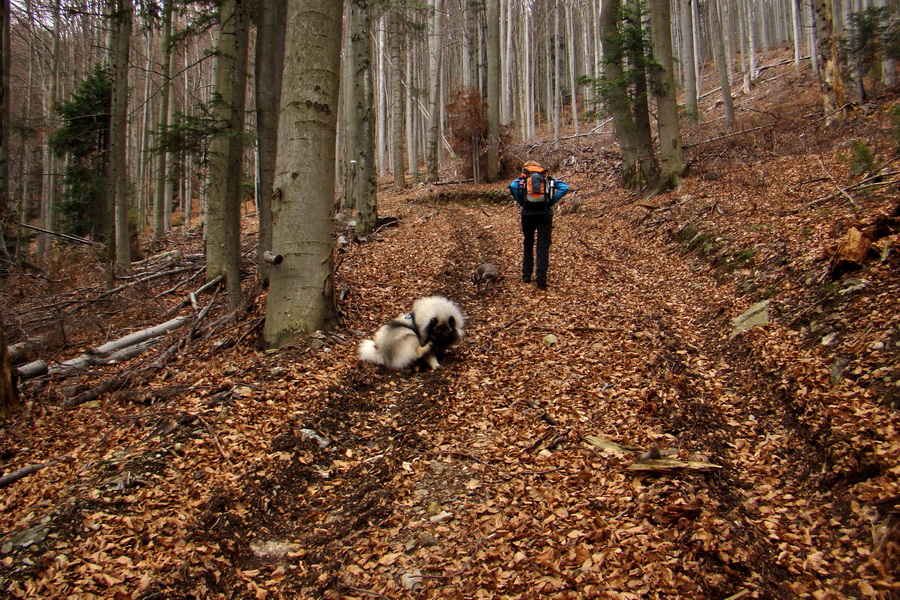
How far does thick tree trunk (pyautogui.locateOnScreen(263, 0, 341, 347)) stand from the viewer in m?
5.66

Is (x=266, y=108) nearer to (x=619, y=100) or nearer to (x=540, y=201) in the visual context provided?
(x=540, y=201)

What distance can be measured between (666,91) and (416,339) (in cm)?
1080

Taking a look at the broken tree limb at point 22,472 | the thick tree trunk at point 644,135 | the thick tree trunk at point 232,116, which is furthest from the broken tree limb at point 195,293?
the thick tree trunk at point 644,135

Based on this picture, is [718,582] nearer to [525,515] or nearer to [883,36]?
[525,515]

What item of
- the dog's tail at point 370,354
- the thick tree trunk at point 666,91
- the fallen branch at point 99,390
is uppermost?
the thick tree trunk at point 666,91

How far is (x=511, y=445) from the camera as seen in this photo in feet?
13.8

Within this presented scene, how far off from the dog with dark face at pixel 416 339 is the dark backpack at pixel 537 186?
3.05m

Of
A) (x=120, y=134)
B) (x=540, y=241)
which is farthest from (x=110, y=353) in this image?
(x=540, y=241)

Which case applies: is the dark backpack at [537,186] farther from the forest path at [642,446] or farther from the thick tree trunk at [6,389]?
the thick tree trunk at [6,389]

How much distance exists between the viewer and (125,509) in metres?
3.31

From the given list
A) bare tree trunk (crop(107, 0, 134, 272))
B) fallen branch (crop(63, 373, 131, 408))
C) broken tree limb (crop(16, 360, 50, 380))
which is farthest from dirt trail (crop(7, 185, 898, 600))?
bare tree trunk (crop(107, 0, 134, 272))

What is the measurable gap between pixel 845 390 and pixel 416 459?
3.51 metres

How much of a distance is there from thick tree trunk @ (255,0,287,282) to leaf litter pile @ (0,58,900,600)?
5.06 feet

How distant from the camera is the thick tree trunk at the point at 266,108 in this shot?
7.56 metres
